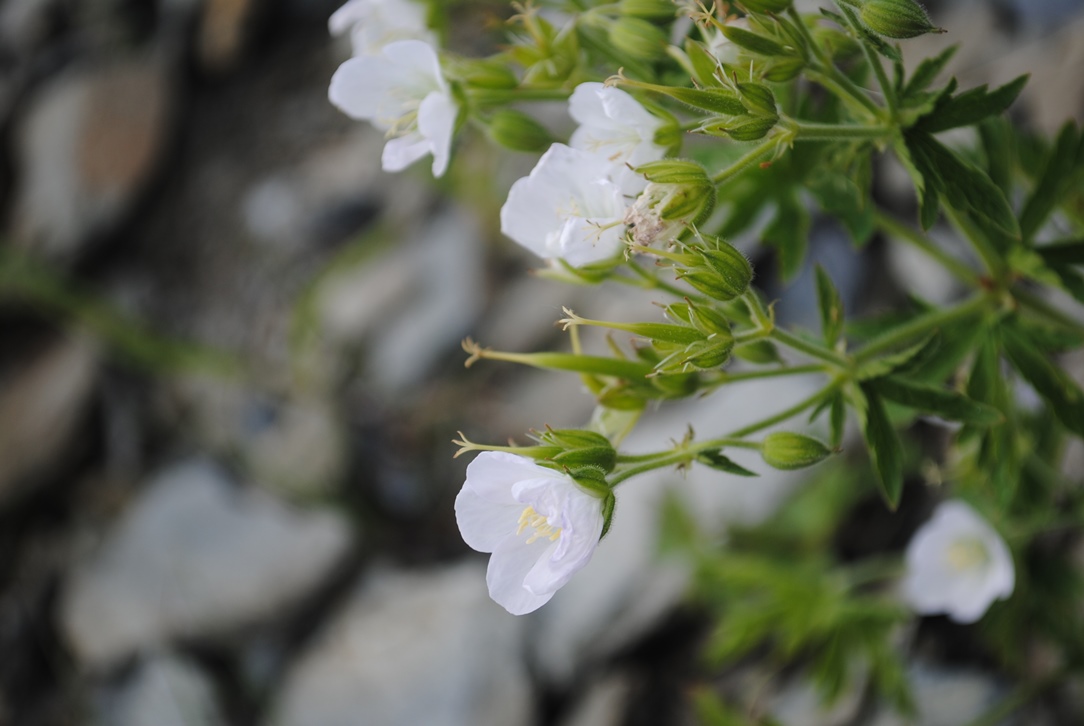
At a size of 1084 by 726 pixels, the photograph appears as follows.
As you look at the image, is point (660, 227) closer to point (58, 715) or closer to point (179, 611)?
point (179, 611)

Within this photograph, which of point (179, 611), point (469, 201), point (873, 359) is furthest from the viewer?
point (469, 201)

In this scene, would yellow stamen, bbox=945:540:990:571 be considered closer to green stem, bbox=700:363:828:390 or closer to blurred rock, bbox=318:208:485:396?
green stem, bbox=700:363:828:390

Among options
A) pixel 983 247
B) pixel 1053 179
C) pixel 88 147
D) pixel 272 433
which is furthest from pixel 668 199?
pixel 88 147

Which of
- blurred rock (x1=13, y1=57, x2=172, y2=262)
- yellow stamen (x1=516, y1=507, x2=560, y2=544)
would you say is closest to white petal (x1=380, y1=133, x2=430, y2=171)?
yellow stamen (x1=516, y1=507, x2=560, y2=544)

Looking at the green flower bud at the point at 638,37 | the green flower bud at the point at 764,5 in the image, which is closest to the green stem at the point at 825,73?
the green flower bud at the point at 764,5

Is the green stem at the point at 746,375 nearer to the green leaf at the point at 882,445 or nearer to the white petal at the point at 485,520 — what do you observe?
the green leaf at the point at 882,445

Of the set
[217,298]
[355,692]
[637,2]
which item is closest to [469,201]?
[217,298]
